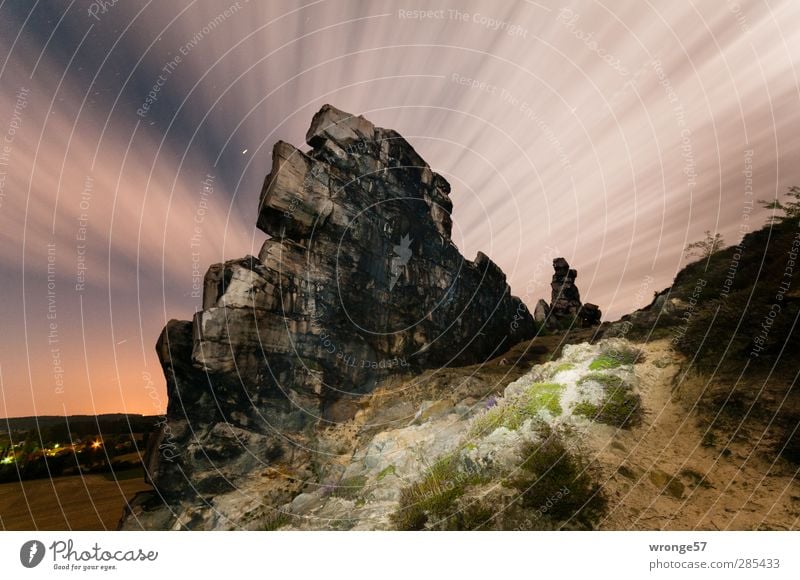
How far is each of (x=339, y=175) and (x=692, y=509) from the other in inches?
1339

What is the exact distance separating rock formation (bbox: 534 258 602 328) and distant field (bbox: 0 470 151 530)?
2415 inches

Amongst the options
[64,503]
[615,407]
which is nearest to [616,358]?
[615,407]

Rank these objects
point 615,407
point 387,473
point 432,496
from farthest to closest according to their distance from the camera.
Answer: point 387,473 < point 615,407 < point 432,496

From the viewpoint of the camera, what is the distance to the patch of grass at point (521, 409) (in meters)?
7.73

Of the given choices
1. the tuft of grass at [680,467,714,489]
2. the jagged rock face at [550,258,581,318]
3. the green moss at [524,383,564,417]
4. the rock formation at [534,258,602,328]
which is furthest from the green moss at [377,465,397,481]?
the jagged rock face at [550,258,581,318]

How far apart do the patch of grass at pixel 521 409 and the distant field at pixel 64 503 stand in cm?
2854

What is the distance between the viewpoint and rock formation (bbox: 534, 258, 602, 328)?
57.6 m

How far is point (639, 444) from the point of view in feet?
21.2

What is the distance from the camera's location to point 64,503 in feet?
96.2

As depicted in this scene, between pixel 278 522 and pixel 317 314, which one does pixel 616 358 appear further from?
pixel 317 314

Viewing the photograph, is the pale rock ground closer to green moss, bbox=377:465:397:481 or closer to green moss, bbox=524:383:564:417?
green moss, bbox=377:465:397:481

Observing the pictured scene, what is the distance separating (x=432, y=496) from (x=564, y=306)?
208 feet
